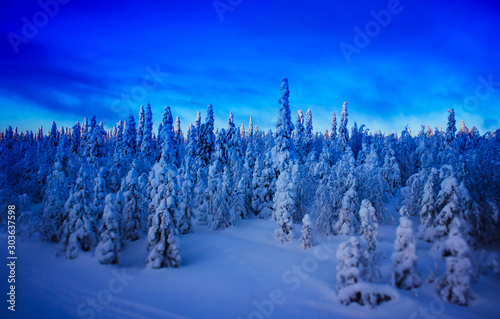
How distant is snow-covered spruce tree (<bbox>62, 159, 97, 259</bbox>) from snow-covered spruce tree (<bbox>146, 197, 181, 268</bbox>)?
174 inches

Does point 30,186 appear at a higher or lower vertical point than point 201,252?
higher

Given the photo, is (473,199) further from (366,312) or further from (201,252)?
(201,252)

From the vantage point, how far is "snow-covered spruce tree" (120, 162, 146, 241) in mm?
19500

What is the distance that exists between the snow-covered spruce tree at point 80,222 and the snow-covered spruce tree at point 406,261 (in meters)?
17.8

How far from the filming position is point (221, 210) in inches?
914

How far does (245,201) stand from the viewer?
28391 millimetres

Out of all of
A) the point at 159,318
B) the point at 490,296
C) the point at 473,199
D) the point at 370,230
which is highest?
the point at 473,199

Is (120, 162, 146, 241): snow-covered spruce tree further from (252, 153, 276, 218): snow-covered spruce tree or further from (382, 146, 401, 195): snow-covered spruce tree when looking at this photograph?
(382, 146, 401, 195): snow-covered spruce tree

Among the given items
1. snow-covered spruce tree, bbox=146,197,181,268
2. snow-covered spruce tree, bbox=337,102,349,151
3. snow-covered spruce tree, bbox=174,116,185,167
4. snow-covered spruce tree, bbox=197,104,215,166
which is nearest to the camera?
snow-covered spruce tree, bbox=146,197,181,268

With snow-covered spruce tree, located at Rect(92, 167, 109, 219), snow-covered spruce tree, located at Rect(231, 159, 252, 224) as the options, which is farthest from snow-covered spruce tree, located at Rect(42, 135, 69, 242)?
snow-covered spruce tree, located at Rect(231, 159, 252, 224)

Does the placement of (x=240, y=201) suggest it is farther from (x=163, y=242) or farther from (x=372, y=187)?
(x=372, y=187)

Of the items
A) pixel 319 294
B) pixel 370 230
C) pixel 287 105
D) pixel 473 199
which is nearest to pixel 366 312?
pixel 319 294

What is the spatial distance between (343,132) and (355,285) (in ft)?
158

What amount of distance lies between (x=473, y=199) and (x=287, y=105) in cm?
1957
